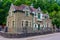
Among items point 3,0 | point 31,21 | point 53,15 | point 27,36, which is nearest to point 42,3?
point 53,15

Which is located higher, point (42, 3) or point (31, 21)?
point (42, 3)

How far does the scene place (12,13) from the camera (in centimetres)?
4675

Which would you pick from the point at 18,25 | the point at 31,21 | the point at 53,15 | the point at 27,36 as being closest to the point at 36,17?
the point at 31,21

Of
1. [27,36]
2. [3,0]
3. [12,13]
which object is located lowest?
[27,36]

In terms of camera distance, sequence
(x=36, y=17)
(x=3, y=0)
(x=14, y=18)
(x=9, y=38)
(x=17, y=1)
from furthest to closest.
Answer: (x=3, y=0) < (x=17, y=1) < (x=36, y=17) < (x=14, y=18) < (x=9, y=38)

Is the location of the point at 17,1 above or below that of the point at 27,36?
above

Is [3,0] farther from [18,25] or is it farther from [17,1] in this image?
[18,25]

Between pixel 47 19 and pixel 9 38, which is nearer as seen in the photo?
pixel 9 38

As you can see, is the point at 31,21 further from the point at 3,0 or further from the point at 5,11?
the point at 3,0

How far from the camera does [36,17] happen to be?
1971 inches

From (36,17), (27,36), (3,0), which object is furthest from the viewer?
(3,0)

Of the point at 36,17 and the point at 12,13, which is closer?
the point at 12,13

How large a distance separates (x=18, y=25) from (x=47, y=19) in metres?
12.6

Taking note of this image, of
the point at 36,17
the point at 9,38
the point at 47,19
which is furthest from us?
the point at 47,19
